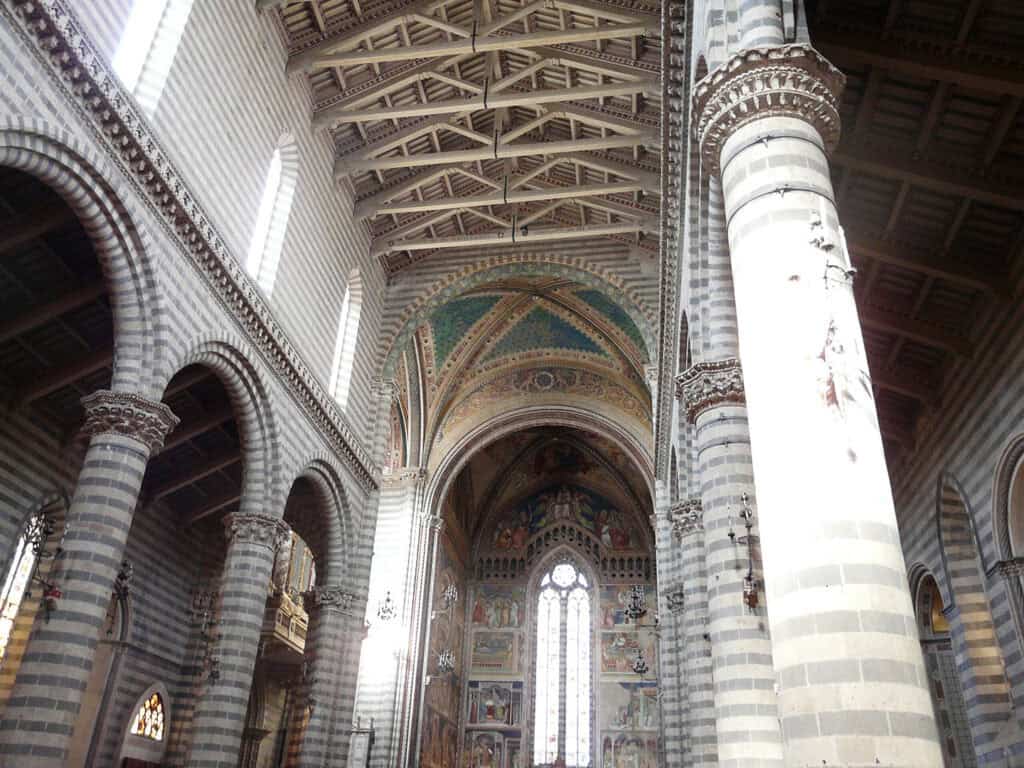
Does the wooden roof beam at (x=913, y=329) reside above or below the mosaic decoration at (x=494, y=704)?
above

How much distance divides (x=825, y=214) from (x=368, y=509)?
14.0m

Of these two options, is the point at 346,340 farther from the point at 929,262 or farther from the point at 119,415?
the point at 929,262

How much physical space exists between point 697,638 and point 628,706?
18.8m

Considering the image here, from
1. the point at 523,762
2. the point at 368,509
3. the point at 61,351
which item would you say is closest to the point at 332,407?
the point at 368,509

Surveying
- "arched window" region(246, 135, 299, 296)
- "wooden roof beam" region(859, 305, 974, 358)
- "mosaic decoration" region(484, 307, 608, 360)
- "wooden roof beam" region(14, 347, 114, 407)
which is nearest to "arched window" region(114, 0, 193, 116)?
"arched window" region(246, 135, 299, 296)

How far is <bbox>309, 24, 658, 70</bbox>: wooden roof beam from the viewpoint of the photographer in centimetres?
1505

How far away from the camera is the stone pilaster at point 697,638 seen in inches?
494

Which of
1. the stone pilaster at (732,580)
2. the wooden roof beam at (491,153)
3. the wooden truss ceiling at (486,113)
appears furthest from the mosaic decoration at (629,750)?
the stone pilaster at (732,580)

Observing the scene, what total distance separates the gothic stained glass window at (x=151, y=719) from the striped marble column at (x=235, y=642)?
17.9 feet

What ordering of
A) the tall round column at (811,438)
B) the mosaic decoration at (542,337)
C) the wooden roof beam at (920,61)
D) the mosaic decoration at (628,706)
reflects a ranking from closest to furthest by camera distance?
the tall round column at (811,438), the wooden roof beam at (920,61), the mosaic decoration at (542,337), the mosaic decoration at (628,706)

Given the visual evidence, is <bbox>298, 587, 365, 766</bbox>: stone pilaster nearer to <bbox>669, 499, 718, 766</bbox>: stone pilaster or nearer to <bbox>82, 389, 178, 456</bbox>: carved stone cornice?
<bbox>669, 499, 718, 766</bbox>: stone pilaster

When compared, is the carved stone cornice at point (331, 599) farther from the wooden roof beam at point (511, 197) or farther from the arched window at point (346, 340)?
the wooden roof beam at point (511, 197)

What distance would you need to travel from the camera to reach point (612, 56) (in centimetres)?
1645

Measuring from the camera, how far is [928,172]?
10812 mm
